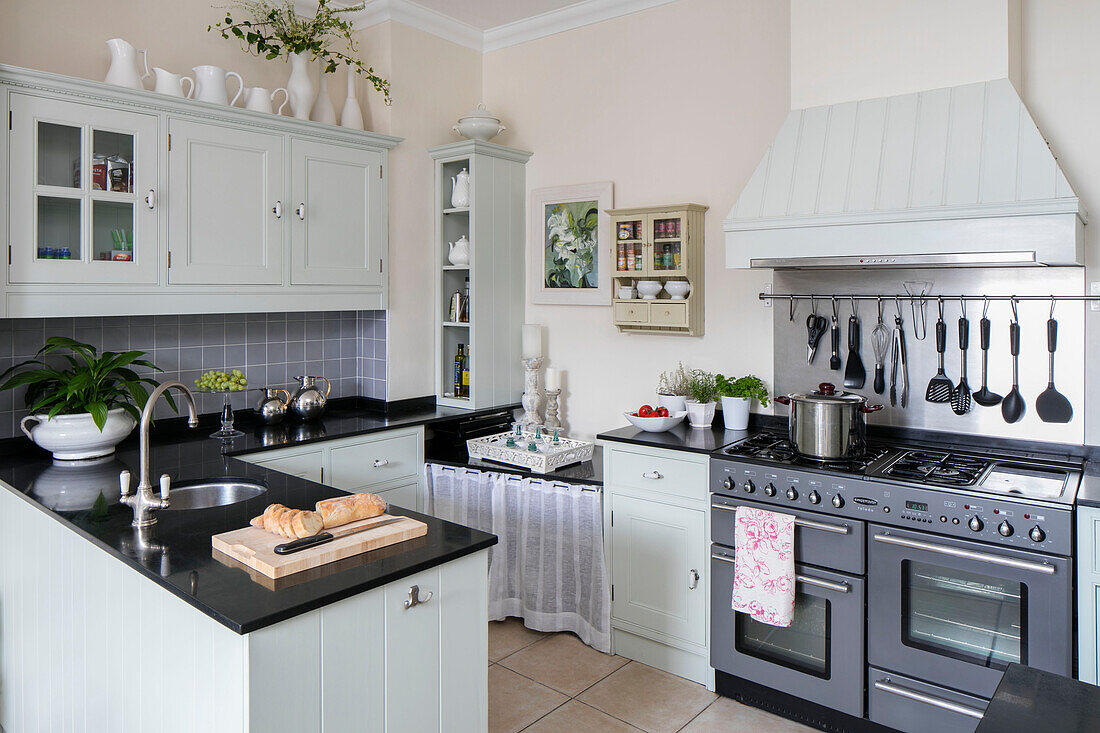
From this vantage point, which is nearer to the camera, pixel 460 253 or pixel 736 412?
pixel 736 412

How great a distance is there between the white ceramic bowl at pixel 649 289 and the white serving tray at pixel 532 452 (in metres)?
0.77

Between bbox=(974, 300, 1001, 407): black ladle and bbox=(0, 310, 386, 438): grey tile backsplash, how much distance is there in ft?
8.98

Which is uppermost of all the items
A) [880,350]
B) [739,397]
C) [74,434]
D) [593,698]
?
[880,350]

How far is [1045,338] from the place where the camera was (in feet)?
9.53

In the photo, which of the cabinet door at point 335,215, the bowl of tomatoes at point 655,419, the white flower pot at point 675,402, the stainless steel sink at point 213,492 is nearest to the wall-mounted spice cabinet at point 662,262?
the white flower pot at point 675,402

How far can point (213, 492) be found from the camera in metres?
2.69

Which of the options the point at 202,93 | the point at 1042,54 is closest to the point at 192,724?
the point at 202,93

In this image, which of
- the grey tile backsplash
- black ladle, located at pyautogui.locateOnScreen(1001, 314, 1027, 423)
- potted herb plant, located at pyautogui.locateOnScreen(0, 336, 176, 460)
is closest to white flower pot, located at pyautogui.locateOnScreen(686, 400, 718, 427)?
black ladle, located at pyautogui.locateOnScreen(1001, 314, 1027, 423)

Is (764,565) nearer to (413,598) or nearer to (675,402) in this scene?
(675,402)

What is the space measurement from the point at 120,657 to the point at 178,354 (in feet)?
6.25

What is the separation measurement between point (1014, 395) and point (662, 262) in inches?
61.2

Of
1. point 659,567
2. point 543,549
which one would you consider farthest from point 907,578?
point 543,549

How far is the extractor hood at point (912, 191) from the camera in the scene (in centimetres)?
250

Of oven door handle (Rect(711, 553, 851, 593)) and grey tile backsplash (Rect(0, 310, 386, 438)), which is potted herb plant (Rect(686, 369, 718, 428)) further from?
grey tile backsplash (Rect(0, 310, 386, 438))
